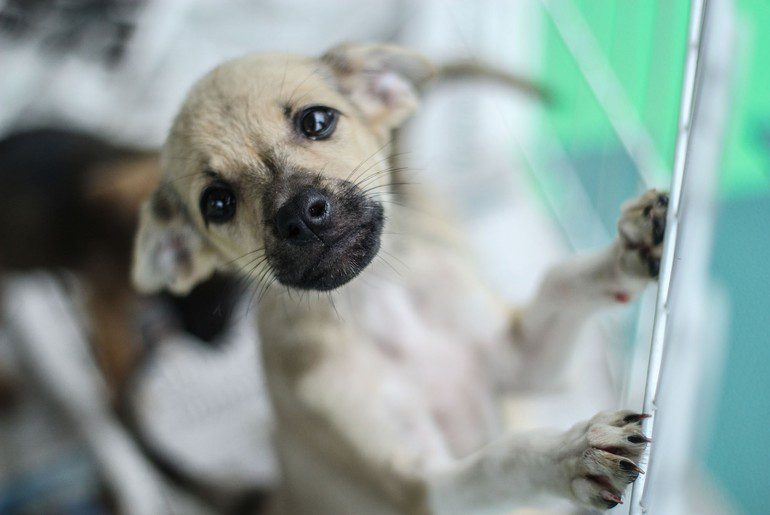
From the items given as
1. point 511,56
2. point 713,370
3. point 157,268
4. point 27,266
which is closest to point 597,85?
point 511,56

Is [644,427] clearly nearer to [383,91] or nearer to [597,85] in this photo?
[383,91]

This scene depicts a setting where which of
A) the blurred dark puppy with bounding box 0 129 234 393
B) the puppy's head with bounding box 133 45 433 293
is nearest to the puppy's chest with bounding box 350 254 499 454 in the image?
the puppy's head with bounding box 133 45 433 293

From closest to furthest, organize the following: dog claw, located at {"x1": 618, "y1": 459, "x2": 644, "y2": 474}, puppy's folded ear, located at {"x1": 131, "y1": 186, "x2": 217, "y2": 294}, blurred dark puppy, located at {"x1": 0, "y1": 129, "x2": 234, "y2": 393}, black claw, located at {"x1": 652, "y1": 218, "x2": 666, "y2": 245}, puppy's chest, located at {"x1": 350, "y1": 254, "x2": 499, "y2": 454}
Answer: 1. dog claw, located at {"x1": 618, "y1": 459, "x2": 644, "y2": 474}
2. black claw, located at {"x1": 652, "y1": 218, "x2": 666, "y2": 245}
3. puppy's folded ear, located at {"x1": 131, "y1": 186, "x2": 217, "y2": 294}
4. puppy's chest, located at {"x1": 350, "y1": 254, "x2": 499, "y2": 454}
5. blurred dark puppy, located at {"x1": 0, "y1": 129, "x2": 234, "y2": 393}

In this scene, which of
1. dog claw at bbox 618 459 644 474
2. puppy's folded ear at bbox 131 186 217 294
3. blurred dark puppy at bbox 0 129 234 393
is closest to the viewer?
dog claw at bbox 618 459 644 474

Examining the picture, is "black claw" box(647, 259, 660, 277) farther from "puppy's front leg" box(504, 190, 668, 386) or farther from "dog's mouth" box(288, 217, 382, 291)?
"dog's mouth" box(288, 217, 382, 291)

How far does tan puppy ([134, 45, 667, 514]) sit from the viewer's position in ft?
3.64

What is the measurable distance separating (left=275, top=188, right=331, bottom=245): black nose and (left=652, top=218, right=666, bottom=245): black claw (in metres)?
0.49

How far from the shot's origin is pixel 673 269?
2.79 ft

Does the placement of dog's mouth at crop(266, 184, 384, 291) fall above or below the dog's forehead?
below

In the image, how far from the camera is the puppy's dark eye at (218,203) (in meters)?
1.27

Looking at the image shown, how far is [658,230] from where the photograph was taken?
101 centimetres

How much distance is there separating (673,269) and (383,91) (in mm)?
829

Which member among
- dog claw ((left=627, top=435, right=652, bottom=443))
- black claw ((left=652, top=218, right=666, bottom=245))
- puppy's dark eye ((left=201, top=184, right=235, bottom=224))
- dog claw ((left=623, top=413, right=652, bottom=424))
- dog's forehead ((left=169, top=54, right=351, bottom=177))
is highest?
dog's forehead ((left=169, top=54, right=351, bottom=177))

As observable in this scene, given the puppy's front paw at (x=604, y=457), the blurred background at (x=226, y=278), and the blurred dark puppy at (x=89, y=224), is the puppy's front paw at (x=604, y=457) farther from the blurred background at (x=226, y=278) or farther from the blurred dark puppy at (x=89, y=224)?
the blurred dark puppy at (x=89, y=224)
